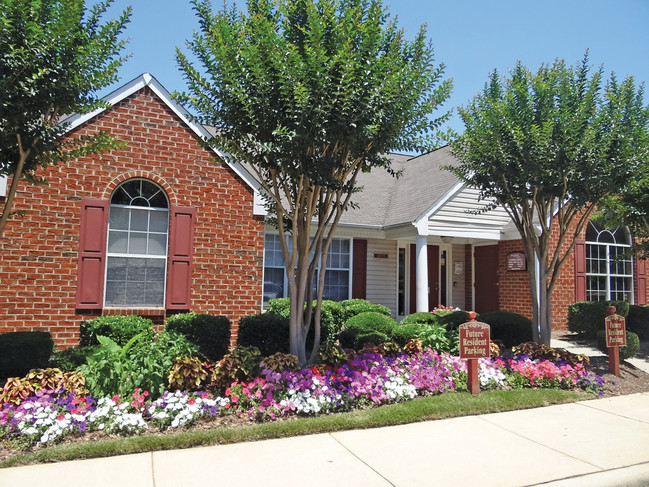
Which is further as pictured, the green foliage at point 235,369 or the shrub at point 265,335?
the shrub at point 265,335

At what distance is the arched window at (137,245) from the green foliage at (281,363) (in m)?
3.89

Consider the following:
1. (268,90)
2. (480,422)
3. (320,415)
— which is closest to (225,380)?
(320,415)

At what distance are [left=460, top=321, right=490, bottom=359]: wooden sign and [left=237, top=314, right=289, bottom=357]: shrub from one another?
2876 millimetres

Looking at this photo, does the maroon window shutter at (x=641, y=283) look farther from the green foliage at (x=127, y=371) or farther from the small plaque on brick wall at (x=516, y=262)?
the green foliage at (x=127, y=371)

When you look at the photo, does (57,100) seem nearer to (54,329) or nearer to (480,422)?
(54,329)

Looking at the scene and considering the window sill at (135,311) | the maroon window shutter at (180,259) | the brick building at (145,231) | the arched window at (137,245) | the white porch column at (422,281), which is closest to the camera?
the brick building at (145,231)

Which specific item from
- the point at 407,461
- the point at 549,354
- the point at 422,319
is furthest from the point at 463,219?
the point at 407,461

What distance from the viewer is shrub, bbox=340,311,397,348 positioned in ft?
26.3

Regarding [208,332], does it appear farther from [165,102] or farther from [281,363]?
[165,102]

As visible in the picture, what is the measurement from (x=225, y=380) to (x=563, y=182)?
597cm

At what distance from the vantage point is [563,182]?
7.69 metres

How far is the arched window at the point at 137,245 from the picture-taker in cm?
872

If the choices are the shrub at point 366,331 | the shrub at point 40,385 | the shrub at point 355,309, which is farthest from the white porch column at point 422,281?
the shrub at point 40,385

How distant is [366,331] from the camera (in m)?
8.42
